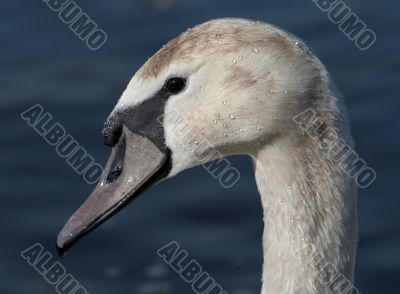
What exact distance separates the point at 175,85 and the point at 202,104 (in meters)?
0.13

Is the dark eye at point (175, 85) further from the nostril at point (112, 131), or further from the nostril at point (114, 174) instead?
the nostril at point (114, 174)

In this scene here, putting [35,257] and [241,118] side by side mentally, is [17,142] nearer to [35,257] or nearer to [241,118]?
[35,257]

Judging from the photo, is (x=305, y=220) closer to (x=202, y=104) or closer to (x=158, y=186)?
(x=202, y=104)

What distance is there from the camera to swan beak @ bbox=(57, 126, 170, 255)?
16.1ft

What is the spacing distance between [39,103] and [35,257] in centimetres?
142

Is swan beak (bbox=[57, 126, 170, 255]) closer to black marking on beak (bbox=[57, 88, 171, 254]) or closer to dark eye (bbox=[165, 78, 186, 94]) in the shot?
black marking on beak (bbox=[57, 88, 171, 254])

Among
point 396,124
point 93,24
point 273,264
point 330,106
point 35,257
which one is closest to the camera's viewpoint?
point 330,106

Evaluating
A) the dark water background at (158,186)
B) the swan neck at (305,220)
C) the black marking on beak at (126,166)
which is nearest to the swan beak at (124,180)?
the black marking on beak at (126,166)

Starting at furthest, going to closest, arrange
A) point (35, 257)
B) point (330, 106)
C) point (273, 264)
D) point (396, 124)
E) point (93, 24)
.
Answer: point (93, 24)
point (396, 124)
point (35, 257)
point (273, 264)
point (330, 106)

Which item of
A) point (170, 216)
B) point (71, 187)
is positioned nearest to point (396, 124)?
point (170, 216)

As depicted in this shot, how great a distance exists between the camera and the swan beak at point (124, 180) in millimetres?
4910

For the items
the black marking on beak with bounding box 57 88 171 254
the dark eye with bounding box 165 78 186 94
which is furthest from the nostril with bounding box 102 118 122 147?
the dark eye with bounding box 165 78 186 94

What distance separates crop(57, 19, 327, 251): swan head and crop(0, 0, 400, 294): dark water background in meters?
2.74

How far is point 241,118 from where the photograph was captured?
15.3ft
